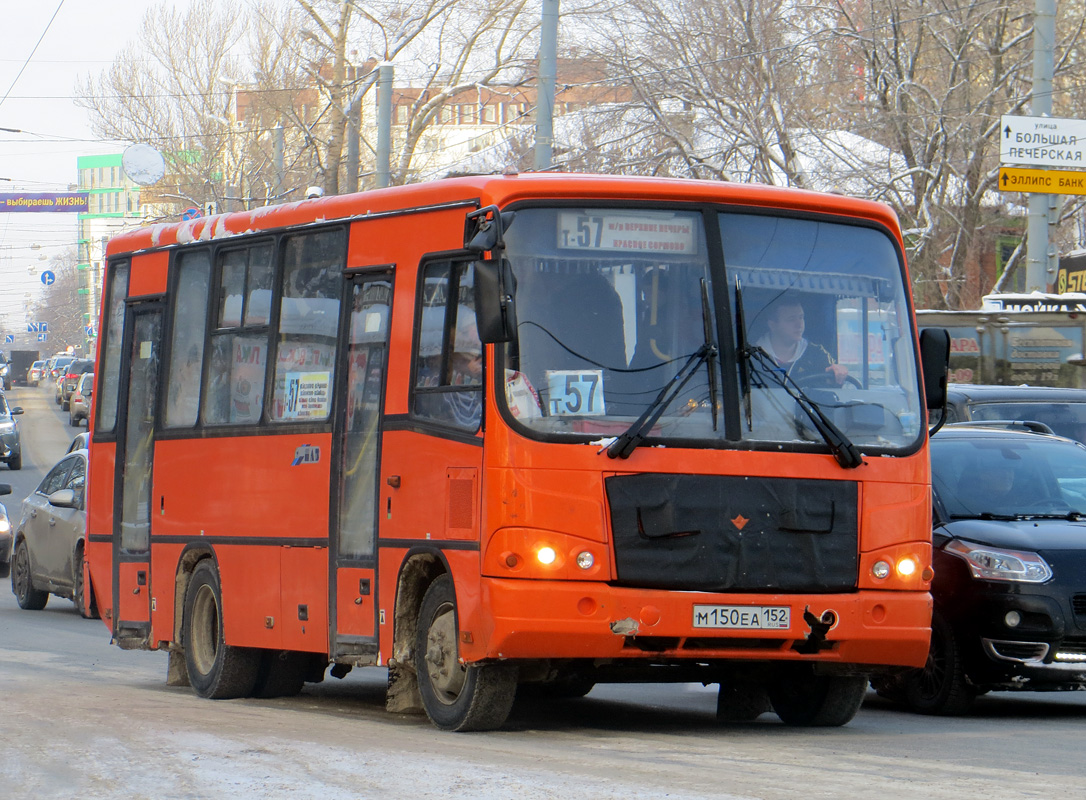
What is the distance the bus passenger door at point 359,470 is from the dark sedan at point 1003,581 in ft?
10.9

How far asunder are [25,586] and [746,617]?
42.4ft

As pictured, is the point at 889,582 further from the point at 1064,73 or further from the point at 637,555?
the point at 1064,73

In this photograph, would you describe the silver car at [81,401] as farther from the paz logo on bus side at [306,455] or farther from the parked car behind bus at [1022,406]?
the paz logo on bus side at [306,455]

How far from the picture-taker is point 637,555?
27.3 ft

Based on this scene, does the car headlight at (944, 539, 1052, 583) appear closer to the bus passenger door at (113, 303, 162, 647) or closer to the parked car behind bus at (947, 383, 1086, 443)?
the parked car behind bus at (947, 383, 1086, 443)

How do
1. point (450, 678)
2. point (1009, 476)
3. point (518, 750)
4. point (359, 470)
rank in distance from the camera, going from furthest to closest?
1. point (1009, 476)
2. point (359, 470)
3. point (450, 678)
4. point (518, 750)

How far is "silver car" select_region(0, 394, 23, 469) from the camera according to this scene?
4216cm

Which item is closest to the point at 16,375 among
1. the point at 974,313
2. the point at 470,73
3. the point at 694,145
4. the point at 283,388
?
the point at 470,73

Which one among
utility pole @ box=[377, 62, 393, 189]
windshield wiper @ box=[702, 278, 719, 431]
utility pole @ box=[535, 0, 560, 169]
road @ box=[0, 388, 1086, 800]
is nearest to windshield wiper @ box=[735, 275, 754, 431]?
windshield wiper @ box=[702, 278, 719, 431]

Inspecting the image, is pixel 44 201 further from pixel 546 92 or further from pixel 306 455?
pixel 306 455

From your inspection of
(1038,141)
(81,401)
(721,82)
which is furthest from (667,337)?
(81,401)

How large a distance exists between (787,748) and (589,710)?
2798 mm

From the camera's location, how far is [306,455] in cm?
1027

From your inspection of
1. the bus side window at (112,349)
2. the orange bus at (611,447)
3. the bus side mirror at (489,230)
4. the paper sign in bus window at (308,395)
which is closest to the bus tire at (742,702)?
the orange bus at (611,447)
